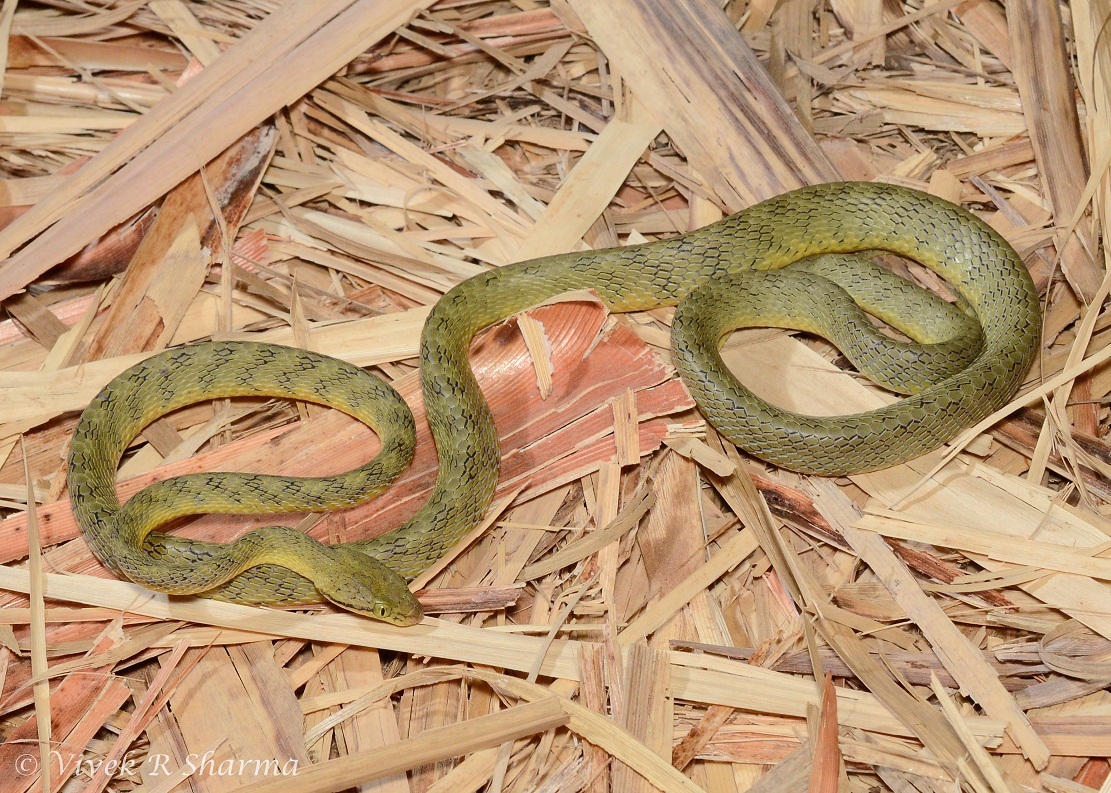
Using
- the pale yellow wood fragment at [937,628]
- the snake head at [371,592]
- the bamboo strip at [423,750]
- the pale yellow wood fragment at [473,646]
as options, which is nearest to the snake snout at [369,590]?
the snake head at [371,592]

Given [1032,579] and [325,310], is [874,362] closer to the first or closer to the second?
[1032,579]


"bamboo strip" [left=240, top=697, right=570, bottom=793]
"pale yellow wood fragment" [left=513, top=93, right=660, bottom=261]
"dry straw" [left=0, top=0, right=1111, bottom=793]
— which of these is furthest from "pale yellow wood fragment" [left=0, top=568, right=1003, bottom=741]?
"pale yellow wood fragment" [left=513, top=93, right=660, bottom=261]

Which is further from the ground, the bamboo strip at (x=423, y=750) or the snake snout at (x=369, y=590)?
the snake snout at (x=369, y=590)

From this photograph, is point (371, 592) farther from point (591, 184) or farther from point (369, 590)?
point (591, 184)

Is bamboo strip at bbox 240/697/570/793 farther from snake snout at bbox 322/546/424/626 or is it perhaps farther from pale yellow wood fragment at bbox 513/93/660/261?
pale yellow wood fragment at bbox 513/93/660/261

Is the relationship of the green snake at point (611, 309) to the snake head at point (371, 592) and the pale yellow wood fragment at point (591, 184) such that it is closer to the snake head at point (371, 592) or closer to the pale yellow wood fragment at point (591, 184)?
the snake head at point (371, 592)

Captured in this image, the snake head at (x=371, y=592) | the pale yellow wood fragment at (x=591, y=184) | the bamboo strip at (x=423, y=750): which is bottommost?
the bamboo strip at (x=423, y=750)

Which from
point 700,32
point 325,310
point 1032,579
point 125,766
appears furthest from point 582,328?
point 125,766
